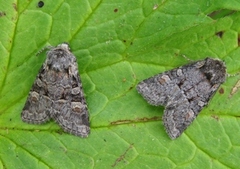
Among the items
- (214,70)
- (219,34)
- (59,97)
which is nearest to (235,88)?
(214,70)

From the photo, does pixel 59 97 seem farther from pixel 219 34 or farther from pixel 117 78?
pixel 219 34

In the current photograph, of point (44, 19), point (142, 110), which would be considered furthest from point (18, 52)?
point (142, 110)

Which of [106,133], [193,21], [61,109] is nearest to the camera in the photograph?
[193,21]

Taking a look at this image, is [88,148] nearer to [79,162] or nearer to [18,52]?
[79,162]

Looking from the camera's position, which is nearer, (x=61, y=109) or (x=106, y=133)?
(x=106, y=133)

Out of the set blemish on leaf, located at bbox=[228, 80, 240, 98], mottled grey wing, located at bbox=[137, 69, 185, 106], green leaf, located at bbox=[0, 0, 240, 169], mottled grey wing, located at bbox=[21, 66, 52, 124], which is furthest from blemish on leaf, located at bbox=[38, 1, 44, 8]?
blemish on leaf, located at bbox=[228, 80, 240, 98]

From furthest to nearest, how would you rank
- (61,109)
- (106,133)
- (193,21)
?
(61,109), (106,133), (193,21)

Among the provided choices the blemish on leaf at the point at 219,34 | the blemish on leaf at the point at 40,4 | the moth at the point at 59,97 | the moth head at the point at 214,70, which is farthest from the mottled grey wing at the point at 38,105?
the blemish on leaf at the point at 219,34
